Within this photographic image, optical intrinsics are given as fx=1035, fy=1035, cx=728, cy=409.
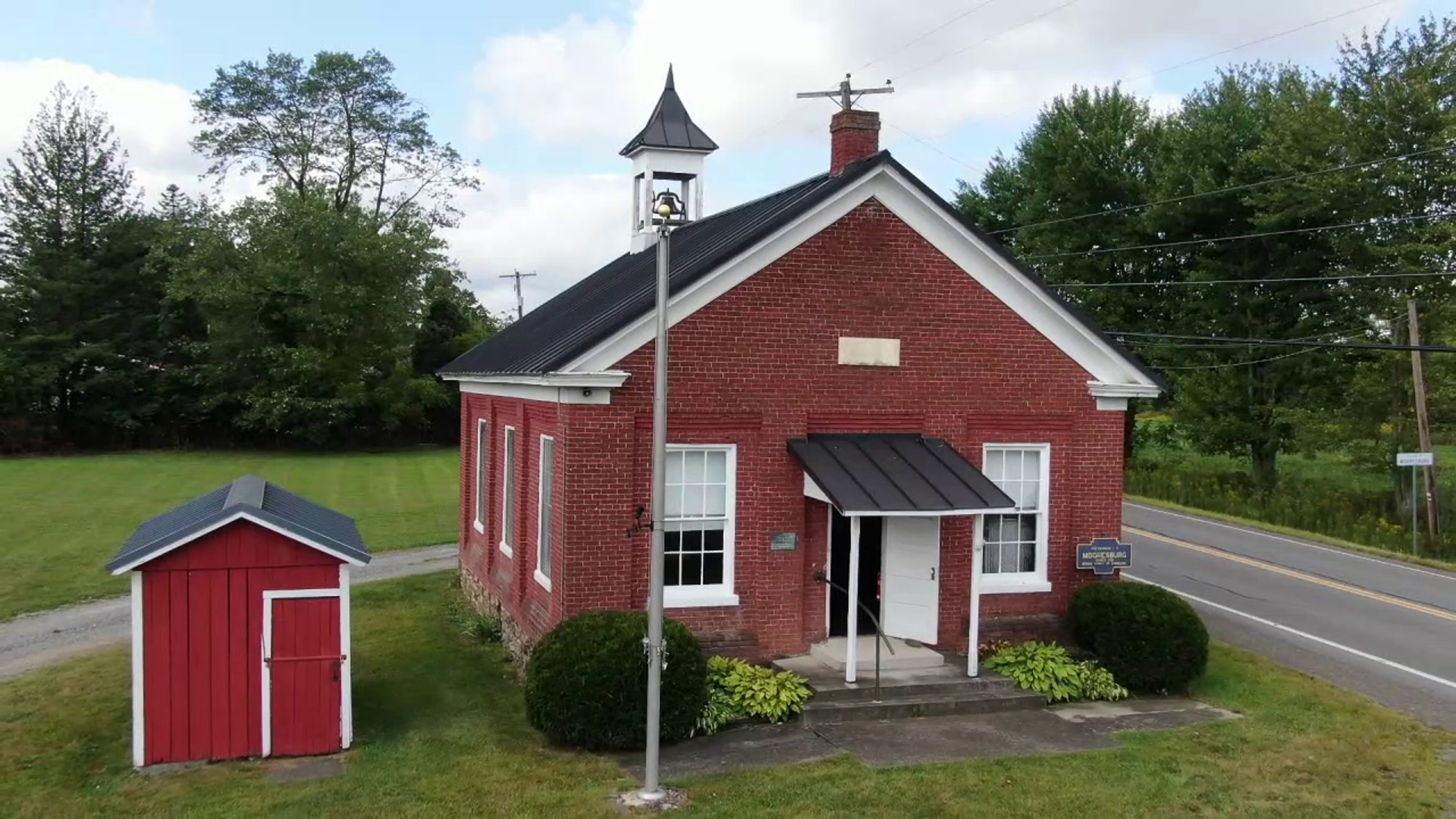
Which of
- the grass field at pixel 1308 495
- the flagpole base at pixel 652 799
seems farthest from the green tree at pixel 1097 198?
the flagpole base at pixel 652 799

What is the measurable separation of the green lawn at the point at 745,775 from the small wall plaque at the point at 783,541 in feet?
10.4

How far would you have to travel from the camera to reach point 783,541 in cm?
1273

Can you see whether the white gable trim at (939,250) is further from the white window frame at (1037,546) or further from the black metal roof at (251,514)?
the black metal roof at (251,514)

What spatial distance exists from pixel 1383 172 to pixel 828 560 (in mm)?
28327

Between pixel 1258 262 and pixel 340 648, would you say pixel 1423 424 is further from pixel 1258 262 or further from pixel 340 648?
pixel 340 648

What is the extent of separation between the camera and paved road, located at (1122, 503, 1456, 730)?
14.2 metres

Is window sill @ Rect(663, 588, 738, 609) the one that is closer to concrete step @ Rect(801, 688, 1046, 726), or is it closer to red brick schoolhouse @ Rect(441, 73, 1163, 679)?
red brick schoolhouse @ Rect(441, 73, 1163, 679)

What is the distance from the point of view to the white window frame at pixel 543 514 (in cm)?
1281

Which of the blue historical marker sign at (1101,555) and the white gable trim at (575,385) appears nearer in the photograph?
the white gable trim at (575,385)

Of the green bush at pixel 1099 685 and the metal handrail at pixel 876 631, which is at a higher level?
the metal handrail at pixel 876 631

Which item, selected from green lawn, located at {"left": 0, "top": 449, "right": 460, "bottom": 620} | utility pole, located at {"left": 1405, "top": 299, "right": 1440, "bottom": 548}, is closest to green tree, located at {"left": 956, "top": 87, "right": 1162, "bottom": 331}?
utility pole, located at {"left": 1405, "top": 299, "right": 1440, "bottom": 548}

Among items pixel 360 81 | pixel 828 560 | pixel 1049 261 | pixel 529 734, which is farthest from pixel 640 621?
pixel 360 81

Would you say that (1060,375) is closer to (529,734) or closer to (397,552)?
(529,734)

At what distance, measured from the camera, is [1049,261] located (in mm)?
45500
